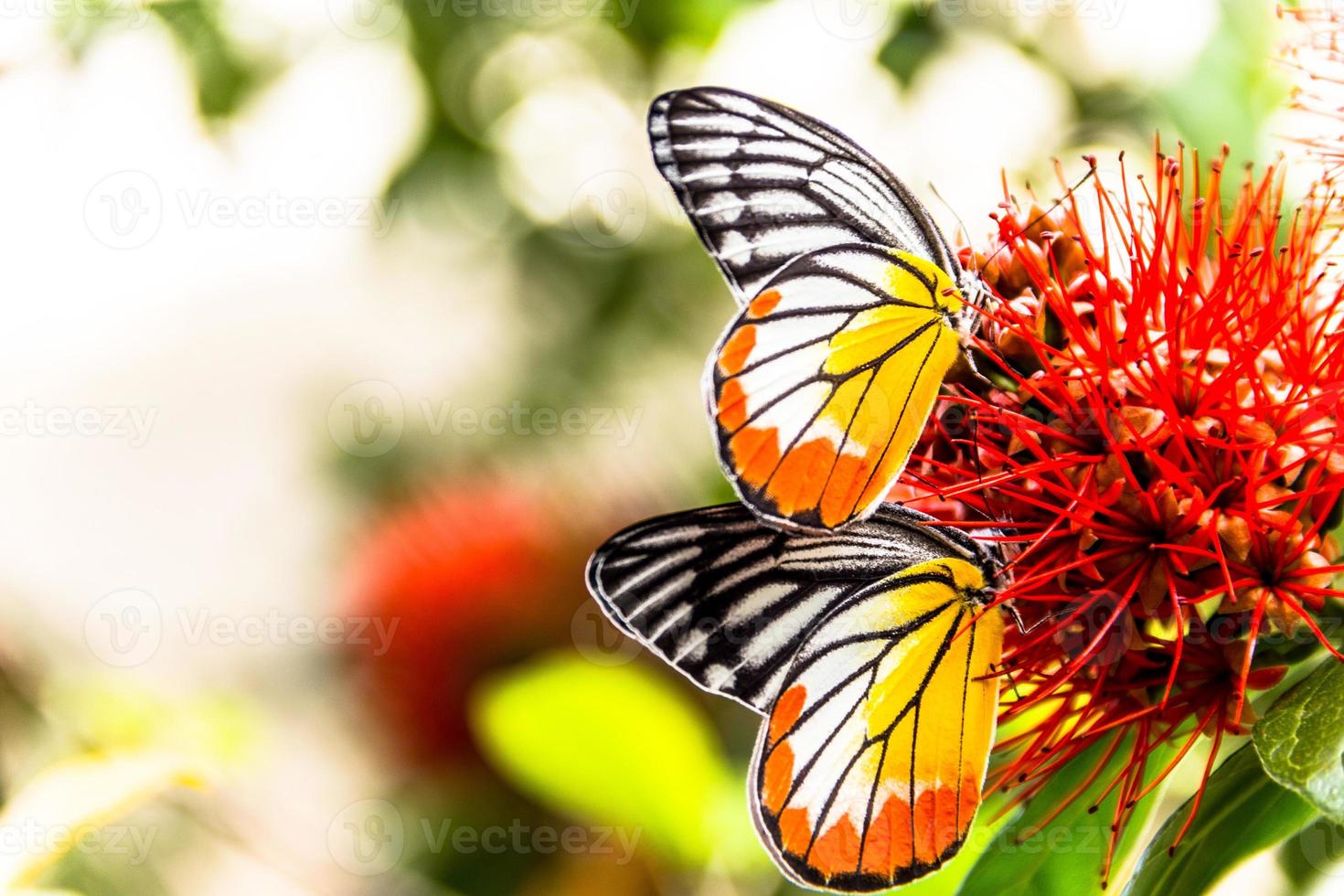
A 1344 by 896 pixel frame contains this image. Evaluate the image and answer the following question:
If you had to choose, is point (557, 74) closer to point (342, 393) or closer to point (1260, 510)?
point (342, 393)

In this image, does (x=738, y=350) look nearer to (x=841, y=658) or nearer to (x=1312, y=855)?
(x=841, y=658)

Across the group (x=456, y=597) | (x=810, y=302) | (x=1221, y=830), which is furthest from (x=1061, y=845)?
(x=456, y=597)

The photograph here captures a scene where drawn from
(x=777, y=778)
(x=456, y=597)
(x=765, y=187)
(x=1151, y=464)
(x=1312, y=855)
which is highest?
(x=765, y=187)

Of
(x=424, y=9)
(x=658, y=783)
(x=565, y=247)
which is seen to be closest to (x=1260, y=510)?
(x=658, y=783)

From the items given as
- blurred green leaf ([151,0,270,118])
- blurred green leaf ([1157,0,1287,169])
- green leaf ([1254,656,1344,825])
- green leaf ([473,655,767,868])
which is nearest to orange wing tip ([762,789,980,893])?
green leaf ([1254,656,1344,825])

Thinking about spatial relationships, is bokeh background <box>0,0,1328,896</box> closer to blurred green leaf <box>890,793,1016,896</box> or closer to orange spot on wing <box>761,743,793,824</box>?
blurred green leaf <box>890,793,1016,896</box>

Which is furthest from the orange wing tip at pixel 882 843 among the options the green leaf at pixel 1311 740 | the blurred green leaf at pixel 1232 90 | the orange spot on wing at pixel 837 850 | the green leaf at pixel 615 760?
the blurred green leaf at pixel 1232 90
